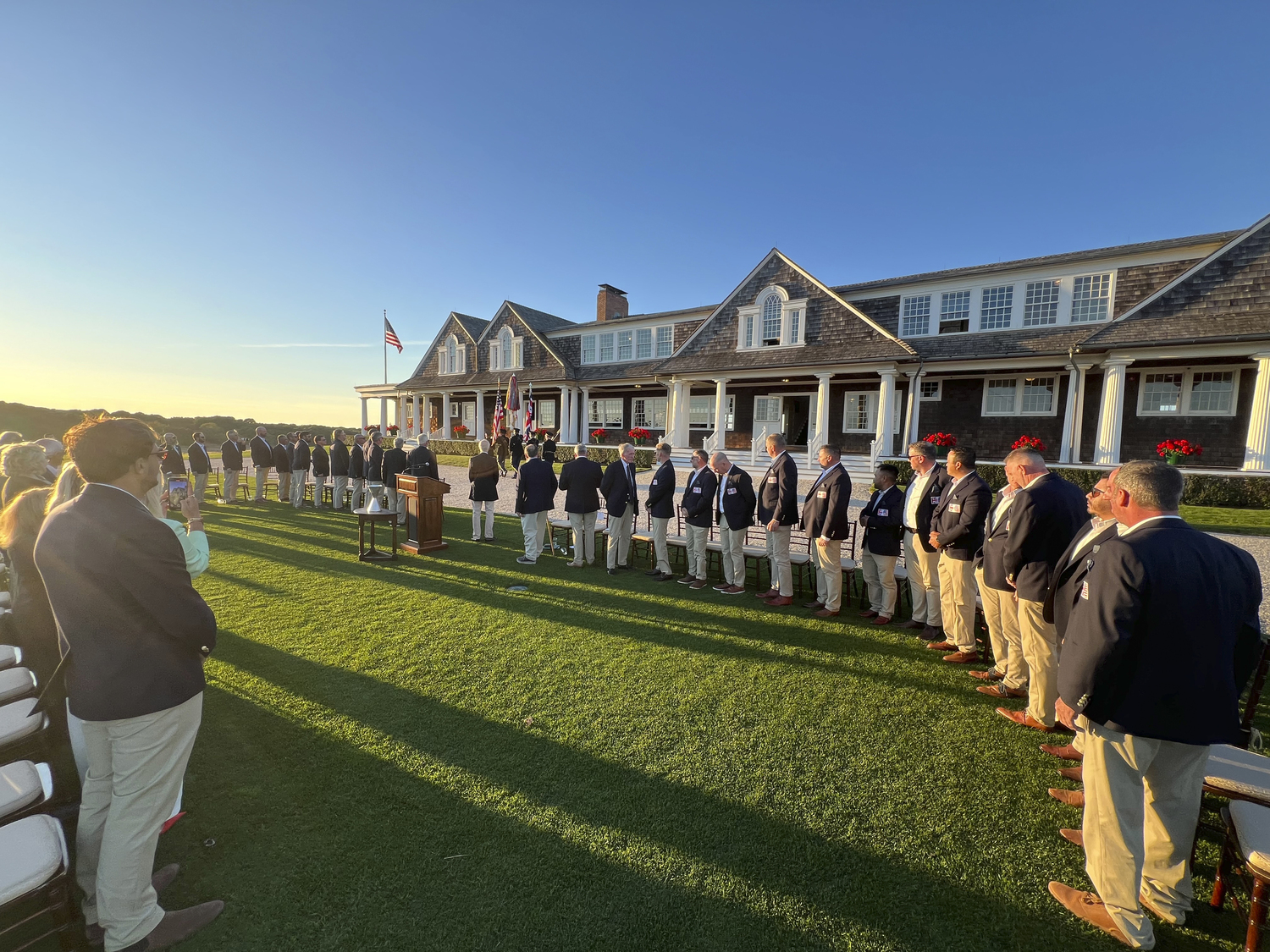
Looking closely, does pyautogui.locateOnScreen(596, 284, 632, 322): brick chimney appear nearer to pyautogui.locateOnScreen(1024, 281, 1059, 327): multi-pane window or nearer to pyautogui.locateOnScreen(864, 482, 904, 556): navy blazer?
pyautogui.locateOnScreen(1024, 281, 1059, 327): multi-pane window

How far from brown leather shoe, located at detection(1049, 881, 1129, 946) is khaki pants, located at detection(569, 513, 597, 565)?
706 centimetres

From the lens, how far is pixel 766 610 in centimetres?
692

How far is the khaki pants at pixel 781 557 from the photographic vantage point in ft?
23.7

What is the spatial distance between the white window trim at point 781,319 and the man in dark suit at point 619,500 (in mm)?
15076

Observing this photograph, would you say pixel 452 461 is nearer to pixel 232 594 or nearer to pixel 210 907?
pixel 232 594

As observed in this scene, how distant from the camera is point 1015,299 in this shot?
750 inches

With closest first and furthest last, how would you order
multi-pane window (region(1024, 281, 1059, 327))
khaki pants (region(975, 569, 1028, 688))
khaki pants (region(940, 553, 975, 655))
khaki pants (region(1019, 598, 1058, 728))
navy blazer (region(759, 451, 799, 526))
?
khaki pants (region(1019, 598, 1058, 728)) → khaki pants (region(975, 569, 1028, 688)) → khaki pants (region(940, 553, 975, 655)) → navy blazer (region(759, 451, 799, 526)) → multi-pane window (region(1024, 281, 1059, 327))

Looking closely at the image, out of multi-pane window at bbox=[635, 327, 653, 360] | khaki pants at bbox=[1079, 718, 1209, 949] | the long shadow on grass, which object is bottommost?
the long shadow on grass

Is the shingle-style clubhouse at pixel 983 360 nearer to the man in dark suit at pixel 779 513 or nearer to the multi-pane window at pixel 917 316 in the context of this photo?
the multi-pane window at pixel 917 316

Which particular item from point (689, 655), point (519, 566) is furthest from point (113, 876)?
point (519, 566)

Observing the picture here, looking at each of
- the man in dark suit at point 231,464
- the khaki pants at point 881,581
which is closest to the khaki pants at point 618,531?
the khaki pants at point 881,581

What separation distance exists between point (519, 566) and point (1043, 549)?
704 centimetres

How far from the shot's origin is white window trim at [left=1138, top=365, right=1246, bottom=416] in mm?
16000

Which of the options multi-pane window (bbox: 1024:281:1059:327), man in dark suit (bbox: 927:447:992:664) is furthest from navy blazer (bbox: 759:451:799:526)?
multi-pane window (bbox: 1024:281:1059:327)
